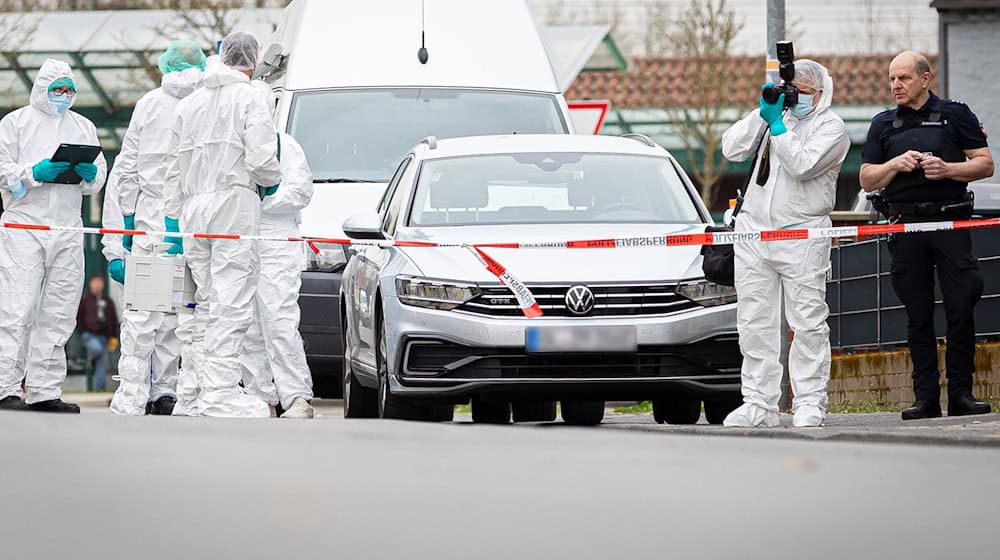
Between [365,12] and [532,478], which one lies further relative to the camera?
[365,12]

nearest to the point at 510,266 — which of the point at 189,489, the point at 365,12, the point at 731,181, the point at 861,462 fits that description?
the point at 861,462

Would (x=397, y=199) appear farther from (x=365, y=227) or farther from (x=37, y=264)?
(x=37, y=264)

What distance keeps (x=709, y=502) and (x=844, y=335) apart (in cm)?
970

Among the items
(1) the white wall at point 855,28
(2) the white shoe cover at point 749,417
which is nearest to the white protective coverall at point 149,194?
(2) the white shoe cover at point 749,417

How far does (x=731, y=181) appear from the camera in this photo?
35406 millimetres

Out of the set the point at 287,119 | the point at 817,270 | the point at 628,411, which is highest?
the point at 287,119

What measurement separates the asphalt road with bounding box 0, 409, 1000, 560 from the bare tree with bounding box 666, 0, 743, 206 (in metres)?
26.2

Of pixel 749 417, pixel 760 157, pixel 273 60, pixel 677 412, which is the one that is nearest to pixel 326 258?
pixel 273 60

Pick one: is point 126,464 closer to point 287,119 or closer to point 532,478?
point 532,478

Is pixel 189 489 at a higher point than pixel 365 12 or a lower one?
lower

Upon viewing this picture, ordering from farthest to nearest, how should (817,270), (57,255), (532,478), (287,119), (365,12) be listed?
1. (365,12)
2. (287,119)
3. (57,255)
4. (817,270)
5. (532,478)

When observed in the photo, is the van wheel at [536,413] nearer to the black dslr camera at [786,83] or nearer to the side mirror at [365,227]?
Result: the side mirror at [365,227]

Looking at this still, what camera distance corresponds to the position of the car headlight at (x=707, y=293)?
977cm

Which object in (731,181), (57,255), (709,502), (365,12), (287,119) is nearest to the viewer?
(709,502)
